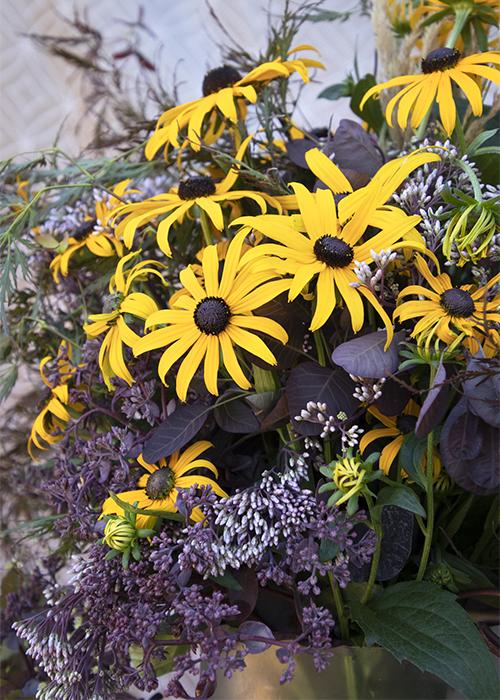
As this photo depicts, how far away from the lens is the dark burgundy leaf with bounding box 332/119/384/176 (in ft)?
1.46

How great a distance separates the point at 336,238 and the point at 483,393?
98 mm

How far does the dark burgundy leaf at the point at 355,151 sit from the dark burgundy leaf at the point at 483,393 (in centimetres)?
16

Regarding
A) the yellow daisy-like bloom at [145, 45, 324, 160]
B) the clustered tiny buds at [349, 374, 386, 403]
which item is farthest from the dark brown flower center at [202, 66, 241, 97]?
the clustered tiny buds at [349, 374, 386, 403]

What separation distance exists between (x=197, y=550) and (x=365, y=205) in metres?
0.18

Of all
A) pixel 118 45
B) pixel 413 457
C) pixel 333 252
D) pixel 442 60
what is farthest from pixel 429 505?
pixel 118 45

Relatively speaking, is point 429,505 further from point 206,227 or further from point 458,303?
point 206,227

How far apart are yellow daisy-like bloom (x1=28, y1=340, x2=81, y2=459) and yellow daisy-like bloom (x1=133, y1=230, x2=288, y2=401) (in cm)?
10

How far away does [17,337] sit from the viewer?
0.54 metres

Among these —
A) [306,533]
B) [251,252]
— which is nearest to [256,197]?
[251,252]

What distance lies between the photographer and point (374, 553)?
0.37 metres

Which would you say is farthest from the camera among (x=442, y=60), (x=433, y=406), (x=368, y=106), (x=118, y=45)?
(x=118, y=45)

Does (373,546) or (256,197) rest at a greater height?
(256,197)

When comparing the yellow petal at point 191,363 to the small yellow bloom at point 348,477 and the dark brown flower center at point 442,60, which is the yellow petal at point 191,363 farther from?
the dark brown flower center at point 442,60

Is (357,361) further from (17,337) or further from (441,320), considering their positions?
(17,337)
